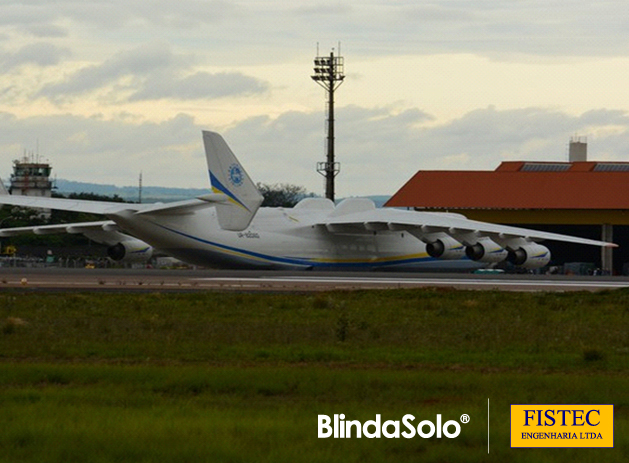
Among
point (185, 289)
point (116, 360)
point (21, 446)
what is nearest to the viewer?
point (21, 446)

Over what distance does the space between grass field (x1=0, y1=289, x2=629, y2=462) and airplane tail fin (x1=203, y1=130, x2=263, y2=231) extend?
1911 centimetres

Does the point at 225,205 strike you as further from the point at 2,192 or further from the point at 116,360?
the point at 116,360

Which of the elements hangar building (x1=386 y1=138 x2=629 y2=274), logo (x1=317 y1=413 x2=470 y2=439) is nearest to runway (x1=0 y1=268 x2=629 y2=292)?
hangar building (x1=386 y1=138 x2=629 y2=274)

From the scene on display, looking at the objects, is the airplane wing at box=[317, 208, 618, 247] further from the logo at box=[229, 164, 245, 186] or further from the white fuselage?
the logo at box=[229, 164, 245, 186]

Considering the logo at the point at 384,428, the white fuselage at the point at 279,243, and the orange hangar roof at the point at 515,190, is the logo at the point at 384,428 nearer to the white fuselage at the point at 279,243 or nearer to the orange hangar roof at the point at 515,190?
the white fuselage at the point at 279,243

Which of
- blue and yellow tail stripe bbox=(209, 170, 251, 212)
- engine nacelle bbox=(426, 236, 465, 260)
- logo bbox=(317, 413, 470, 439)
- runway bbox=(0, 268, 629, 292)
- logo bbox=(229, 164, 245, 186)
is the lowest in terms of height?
runway bbox=(0, 268, 629, 292)

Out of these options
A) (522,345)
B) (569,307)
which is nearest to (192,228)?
(569,307)

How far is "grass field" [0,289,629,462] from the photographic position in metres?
11.8

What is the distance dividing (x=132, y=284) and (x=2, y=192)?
1248 centimetres

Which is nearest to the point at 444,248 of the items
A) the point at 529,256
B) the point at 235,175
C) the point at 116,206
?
the point at 529,256

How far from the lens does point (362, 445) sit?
38.8 feet

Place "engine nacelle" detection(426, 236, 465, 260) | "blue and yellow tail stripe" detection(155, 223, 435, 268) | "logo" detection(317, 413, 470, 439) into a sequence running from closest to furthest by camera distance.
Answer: "logo" detection(317, 413, 470, 439), "blue and yellow tail stripe" detection(155, 223, 435, 268), "engine nacelle" detection(426, 236, 465, 260)

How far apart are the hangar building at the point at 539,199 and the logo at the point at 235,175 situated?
26.1 metres

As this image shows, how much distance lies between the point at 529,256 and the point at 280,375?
4099 centimetres
